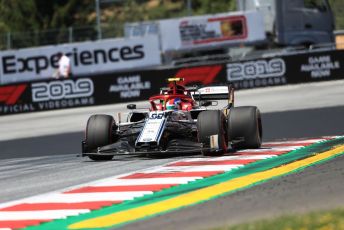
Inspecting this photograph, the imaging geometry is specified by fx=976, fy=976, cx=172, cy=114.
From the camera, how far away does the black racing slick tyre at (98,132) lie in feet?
47.3

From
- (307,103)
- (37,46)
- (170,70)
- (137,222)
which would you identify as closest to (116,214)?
(137,222)

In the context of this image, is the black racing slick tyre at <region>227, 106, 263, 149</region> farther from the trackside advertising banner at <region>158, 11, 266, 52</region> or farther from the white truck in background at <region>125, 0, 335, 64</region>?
the trackside advertising banner at <region>158, 11, 266, 52</region>

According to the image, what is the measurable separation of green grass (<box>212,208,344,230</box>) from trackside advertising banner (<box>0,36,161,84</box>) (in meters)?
30.1

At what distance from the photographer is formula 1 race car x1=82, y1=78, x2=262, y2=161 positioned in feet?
44.7

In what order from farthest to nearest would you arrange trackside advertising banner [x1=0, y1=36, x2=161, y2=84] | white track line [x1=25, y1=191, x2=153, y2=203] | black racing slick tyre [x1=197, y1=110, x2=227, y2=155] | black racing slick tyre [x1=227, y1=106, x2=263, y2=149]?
trackside advertising banner [x1=0, y1=36, x2=161, y2=84] < black racing slick tyre [x1=227, y1=106, x2=263, y2=149] < black racing slick tyre [x1=197, y1=110, x2=227, y2=155] < white track line [x1=25, y1=191, x2=153, y2=203]

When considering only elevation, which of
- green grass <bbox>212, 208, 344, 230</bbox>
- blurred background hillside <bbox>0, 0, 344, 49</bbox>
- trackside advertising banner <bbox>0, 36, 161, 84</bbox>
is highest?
blurred background hillside <bbox>0, 0, 344, 49</bbox>

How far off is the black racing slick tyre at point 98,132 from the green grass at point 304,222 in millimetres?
6817

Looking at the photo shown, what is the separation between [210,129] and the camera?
1352 cm

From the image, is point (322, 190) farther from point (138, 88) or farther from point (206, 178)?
point (138, 88)

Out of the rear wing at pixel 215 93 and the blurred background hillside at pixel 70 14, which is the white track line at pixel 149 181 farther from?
the blurred background hillside at pixel 70 14

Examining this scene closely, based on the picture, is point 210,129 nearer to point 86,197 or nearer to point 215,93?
point 215,93

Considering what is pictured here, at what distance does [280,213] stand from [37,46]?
104 feet

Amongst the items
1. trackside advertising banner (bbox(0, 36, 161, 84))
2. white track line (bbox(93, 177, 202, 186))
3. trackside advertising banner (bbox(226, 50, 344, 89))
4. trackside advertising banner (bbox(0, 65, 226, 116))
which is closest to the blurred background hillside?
trackside advertising banner (bbox(0, 36, 161, 84))

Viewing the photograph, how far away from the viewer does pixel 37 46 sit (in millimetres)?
39031
